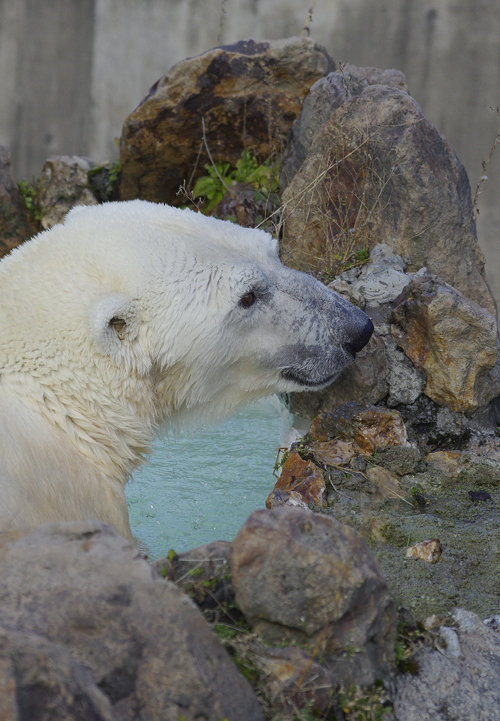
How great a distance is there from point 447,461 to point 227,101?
13.7 ft

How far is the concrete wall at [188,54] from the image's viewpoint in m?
8.78

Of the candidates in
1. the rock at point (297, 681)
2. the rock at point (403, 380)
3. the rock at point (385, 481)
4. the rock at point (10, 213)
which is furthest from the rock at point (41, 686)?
the rock at point (10, 213)

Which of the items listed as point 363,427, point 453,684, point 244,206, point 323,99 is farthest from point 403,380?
point 244,206

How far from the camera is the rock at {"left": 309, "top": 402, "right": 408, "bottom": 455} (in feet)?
11.2

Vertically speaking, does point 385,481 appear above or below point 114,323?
below

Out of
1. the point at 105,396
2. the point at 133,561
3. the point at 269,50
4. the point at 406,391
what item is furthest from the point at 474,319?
the point at 269,50

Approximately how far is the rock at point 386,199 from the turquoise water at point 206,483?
4.01 ft

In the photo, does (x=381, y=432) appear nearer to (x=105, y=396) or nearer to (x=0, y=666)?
(x=105, y=396)

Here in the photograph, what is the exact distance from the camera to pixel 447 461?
3338 millimetres

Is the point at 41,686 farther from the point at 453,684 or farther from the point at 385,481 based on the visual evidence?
the point at 385,481

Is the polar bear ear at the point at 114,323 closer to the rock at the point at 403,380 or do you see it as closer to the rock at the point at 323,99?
the rock at the point at 403,380

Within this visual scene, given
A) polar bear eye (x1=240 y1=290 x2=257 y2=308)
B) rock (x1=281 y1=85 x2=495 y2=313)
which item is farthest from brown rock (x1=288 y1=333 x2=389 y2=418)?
polar bear eye (x1=240 y1=290 x2=257 y2=308)

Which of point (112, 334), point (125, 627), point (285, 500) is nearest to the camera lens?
point (125, 627)

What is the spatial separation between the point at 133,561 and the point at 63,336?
997mm
